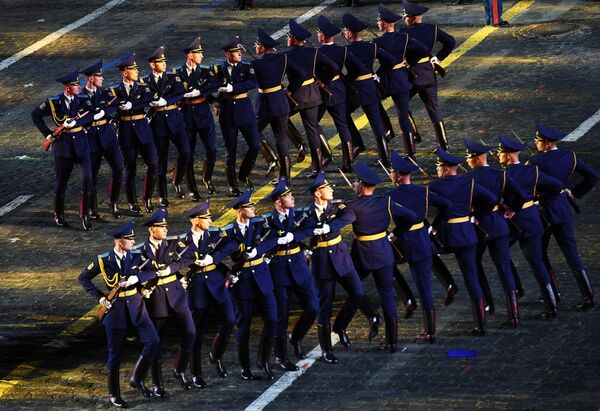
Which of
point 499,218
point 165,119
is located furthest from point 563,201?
point 165,119

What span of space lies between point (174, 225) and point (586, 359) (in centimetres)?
882

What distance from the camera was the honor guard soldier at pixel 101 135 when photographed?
109ft

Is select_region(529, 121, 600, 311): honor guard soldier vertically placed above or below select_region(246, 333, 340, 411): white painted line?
above

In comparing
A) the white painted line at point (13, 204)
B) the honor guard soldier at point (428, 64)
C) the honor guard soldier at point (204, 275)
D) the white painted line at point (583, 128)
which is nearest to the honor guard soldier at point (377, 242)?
the honor guard soldier at point (204, 275)

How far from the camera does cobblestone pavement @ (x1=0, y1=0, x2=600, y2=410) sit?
2684 cm

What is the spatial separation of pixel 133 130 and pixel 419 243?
7356mm

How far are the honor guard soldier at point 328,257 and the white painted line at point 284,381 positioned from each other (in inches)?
9.1

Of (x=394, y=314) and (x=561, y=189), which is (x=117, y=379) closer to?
(x=394, y=314)

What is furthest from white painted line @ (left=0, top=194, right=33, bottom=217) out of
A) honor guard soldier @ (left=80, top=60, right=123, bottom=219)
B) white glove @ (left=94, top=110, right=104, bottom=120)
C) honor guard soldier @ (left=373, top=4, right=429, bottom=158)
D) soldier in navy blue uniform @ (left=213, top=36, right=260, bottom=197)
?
honor guard soldier @ (left=373, top=4, right=429, bottom=158)

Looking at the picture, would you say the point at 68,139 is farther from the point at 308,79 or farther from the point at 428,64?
the point at 428,64

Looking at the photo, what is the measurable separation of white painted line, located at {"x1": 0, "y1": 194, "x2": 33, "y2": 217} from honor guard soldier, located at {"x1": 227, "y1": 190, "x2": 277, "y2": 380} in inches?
338

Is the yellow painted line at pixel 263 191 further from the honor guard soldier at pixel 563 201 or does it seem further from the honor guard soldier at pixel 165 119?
the honor guard soldier at pixel 563 201

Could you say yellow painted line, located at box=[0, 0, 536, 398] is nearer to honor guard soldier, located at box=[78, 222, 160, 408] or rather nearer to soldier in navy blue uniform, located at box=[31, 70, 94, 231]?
honor guard soldier, located at box=[78, 222, 160, 408]

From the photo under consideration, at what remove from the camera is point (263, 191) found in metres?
35.1
